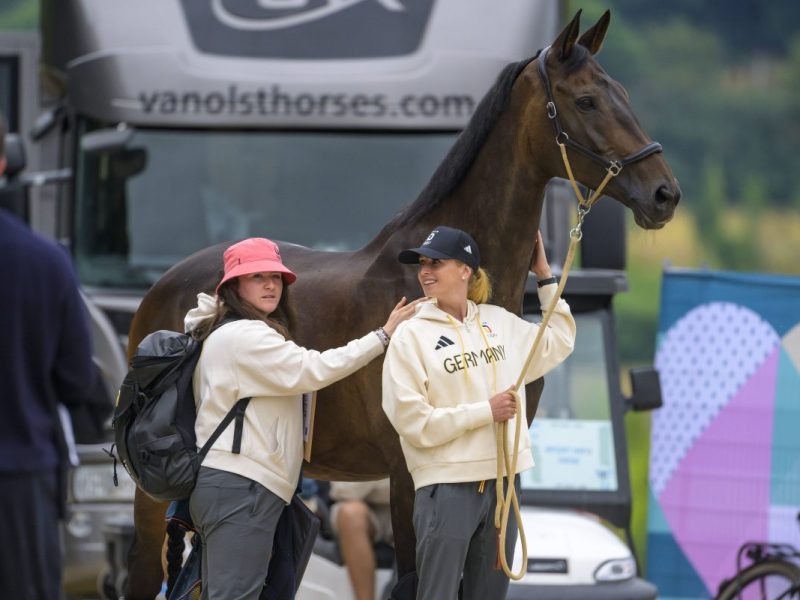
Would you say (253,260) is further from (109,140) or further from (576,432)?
(109,140)

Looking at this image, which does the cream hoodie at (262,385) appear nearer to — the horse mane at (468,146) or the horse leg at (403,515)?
the horse leg at (403,515)

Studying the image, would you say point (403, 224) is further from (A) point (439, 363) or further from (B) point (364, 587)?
(B) point (364, 587)

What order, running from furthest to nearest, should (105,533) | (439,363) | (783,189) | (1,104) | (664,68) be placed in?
(664,68)
(783,189)
(1,104)
(105,533)
(439,363)

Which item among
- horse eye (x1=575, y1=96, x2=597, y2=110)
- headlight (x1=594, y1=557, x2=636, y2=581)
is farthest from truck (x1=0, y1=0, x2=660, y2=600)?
horse eye (x1=575, y1=96, x2=597, y2=110)

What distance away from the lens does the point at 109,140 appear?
928 cm

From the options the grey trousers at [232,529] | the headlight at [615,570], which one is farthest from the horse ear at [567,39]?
the headlight at [615,570]

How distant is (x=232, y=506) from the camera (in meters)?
5.66

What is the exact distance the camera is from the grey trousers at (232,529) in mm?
5648

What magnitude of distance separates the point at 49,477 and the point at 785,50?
2044 inches

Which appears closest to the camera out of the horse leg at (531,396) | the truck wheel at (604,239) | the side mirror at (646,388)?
the horse leg at (531,396)

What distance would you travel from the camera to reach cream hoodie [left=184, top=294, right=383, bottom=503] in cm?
557

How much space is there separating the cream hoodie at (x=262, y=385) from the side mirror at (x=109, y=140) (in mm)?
3690

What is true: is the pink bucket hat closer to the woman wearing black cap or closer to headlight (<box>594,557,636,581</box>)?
the woman wearing black cap

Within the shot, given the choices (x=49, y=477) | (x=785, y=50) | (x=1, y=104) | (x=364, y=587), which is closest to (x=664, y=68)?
(x=785, y=50)
